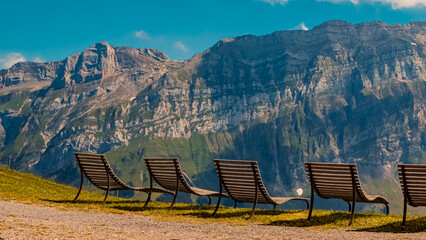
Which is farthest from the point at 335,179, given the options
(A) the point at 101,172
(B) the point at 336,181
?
(A) the point at 101,172

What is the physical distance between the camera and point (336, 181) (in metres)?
14.3

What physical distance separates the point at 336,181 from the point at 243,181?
304cm

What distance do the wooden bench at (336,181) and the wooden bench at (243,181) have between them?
1.63 m

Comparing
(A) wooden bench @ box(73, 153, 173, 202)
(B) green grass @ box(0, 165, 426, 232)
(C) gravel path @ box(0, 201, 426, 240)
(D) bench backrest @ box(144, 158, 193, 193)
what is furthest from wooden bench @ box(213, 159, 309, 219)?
(A) wooden bench @ box(73, 153, 173, 202)

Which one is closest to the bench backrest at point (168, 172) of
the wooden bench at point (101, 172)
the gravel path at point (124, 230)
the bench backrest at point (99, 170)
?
the wooden bench at point (101, 172)

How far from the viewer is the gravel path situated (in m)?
10.5

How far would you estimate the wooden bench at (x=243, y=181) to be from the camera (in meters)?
15.1

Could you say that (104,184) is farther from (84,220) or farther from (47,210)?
(84,220)

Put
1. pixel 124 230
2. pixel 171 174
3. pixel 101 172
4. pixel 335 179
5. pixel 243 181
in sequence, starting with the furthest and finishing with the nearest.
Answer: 1. pixel 101 172
2. pixel 171 174
3. pixel 243 181
4. pixel 335 179
5. pixel 124 230

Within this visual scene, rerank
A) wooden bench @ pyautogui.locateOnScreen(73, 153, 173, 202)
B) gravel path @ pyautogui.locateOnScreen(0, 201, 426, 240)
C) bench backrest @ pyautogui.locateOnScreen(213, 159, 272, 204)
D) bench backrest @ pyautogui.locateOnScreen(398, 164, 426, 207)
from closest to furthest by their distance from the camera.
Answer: gravel path @ pyautogui.locateOnScreen(0, 201, 426, 240)
bench backrest @ pyautogui.locateOnScreen(398, 164, 426, 207)
bench backrest @ pyautogui.locateOnScreen(213, 159, 272, 204)
wooden bench @ pyautogui.locateOnScreen(73, 153, 173, 202)

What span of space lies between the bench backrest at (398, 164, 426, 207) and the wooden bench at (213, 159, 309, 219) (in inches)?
164

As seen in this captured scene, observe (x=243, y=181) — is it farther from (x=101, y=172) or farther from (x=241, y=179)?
(x=101, y=172)

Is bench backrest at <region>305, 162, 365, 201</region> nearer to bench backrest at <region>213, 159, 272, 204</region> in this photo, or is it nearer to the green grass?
the green grass

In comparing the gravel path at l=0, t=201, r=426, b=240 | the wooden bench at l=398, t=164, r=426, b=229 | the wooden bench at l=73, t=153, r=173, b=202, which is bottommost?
the gravel path at l=0, t=201, r=426, b=240
